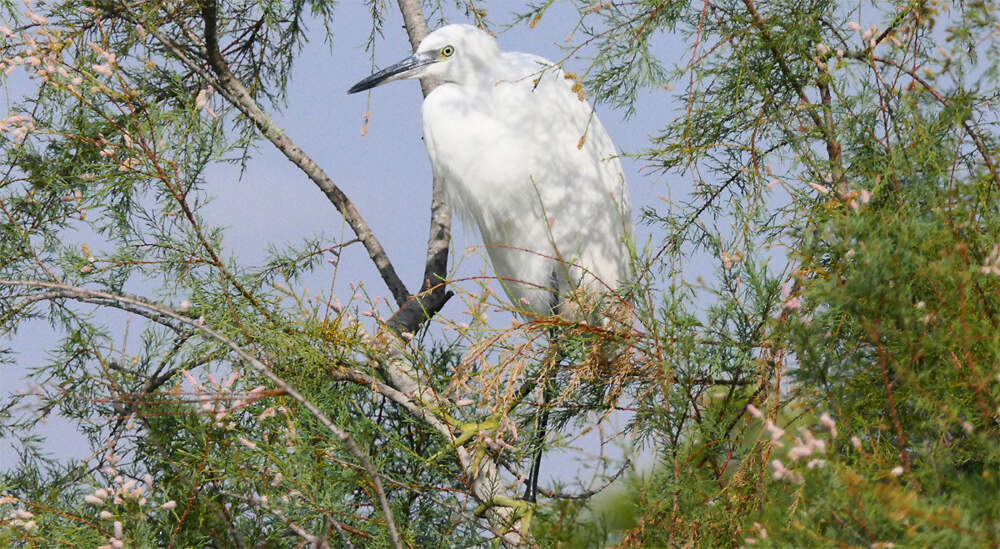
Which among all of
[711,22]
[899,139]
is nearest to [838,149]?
[899,139]

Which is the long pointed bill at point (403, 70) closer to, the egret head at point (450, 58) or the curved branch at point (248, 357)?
the egret head at point (450, 58)

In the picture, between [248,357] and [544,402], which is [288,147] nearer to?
[544,402]

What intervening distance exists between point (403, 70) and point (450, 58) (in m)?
0.12

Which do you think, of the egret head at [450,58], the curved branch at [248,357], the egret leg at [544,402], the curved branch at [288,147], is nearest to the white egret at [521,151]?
the egret head at [450,58]

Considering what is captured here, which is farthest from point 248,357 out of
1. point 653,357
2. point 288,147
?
point 288,147

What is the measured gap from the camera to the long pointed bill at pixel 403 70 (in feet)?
7.06

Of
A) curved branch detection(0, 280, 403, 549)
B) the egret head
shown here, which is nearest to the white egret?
the egret head

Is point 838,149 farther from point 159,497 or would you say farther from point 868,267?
point 159,497

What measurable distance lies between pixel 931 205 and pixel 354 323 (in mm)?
1007

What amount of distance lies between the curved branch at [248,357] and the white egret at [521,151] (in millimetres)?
821

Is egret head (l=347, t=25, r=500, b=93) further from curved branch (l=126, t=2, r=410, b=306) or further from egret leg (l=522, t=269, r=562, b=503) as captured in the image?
egret leg (l=522, t=269, r=562, b=503)

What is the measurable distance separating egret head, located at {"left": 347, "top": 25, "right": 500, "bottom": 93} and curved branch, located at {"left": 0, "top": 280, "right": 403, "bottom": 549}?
2.65 feet

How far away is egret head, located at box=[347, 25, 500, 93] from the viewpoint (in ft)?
7.04

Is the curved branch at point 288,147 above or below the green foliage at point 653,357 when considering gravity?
above
